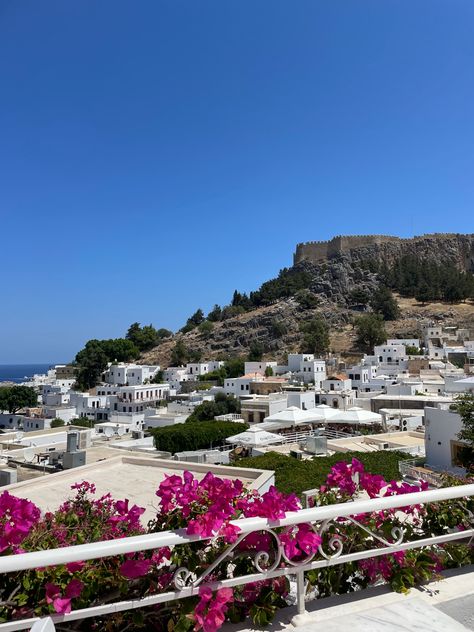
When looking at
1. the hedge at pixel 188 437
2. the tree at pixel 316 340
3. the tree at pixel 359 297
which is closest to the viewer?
the hedge at pixel 188 437

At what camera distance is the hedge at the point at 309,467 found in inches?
450

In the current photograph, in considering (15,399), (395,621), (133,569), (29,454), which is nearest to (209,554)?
(133,569)

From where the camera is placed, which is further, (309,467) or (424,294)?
(424,294)

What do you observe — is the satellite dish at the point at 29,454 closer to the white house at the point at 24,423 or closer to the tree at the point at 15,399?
the white house at the point at 24,423

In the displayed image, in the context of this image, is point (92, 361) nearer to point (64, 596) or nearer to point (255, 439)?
point (255, 439)

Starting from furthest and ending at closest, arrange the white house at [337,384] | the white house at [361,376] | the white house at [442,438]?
1. the white house at [361,376]
2. the white house at [337,384]
3. the white house at [442,438]

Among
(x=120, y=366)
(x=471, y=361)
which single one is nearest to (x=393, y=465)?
(x=471, y=361)

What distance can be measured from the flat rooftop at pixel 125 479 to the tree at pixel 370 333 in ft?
177

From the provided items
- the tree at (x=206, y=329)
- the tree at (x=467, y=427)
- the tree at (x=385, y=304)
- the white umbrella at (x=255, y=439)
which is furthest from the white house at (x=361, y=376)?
the tree at (x=206, y=329)

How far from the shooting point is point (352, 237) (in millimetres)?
86625

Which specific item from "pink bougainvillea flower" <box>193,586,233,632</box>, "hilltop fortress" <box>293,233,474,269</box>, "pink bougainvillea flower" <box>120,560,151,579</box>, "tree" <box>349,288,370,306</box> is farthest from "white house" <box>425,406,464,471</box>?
"hilltop fortress" <box>293,233,474,269</box>

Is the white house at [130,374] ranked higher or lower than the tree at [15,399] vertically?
higher

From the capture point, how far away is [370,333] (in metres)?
61.2

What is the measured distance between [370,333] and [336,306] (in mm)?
14699
